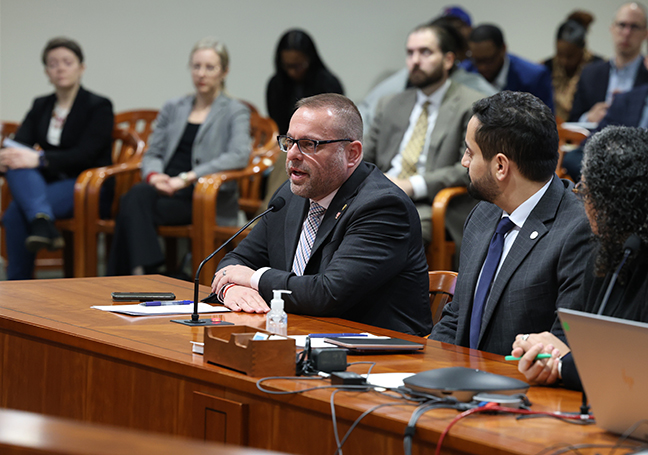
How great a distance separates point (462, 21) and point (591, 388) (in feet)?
19.2

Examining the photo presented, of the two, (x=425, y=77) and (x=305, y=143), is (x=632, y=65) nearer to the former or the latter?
(x=425, y=77)

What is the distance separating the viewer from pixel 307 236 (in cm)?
259

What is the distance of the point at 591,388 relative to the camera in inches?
51.6

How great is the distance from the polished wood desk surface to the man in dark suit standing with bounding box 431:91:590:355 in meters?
1.51

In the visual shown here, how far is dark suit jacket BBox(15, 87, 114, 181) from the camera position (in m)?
4.91

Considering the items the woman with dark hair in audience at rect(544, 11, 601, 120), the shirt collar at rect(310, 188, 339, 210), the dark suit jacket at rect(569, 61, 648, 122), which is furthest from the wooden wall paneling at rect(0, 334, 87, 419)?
the woman with dark hair in audience at rect(544, 11, 601, 120)

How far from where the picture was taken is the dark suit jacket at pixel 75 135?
491 centimetres

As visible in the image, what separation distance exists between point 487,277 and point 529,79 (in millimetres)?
3866

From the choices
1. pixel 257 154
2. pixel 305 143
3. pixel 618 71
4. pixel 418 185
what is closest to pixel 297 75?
pixel 257 154

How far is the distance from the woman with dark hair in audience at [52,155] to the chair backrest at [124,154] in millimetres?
148

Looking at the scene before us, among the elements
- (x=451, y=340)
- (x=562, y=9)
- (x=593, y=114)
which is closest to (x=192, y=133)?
(x=593, y=114)

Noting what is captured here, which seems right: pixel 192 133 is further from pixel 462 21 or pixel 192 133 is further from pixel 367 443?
pixel 367 443

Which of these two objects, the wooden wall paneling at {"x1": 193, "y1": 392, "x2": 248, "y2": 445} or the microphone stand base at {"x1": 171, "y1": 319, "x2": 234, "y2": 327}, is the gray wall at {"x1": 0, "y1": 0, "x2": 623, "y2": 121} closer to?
the microphone stand base at {"x1": 171, "y1": 319, "x2": 234, "y2": 327}

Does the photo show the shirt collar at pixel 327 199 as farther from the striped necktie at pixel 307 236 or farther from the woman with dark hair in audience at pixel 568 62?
the woman with dark hair in audience at pixel 568 62
